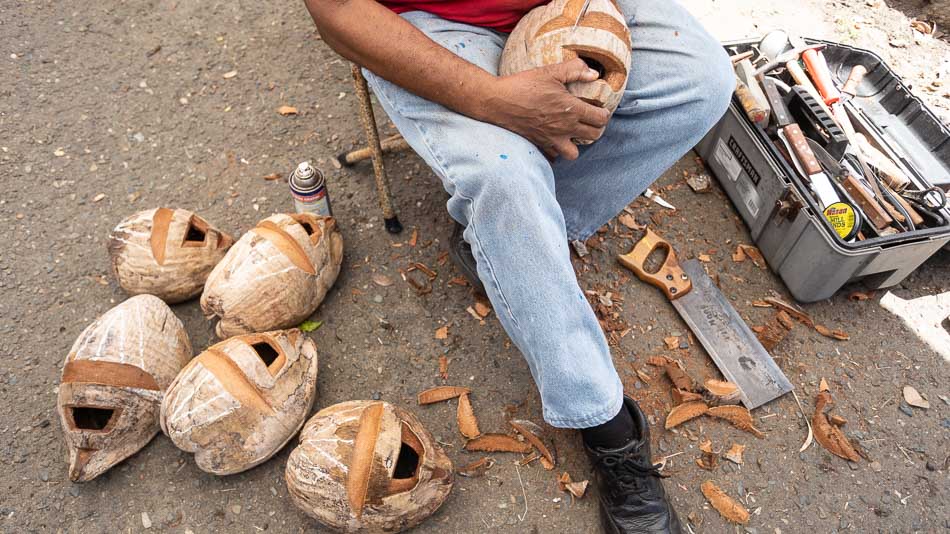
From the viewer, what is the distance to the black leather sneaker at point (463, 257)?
8.56ft

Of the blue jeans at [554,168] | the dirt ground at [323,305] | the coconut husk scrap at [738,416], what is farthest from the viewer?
the coconut husk scrap at [738,416]

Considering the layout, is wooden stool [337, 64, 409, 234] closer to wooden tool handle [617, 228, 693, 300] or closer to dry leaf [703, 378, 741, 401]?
wooden tool handle [617, 228, 693, 300]

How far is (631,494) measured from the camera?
2129 millimetres

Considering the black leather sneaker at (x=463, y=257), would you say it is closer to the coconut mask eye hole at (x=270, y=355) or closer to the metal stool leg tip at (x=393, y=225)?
the metal stool leg tip at (x=393, y=225)

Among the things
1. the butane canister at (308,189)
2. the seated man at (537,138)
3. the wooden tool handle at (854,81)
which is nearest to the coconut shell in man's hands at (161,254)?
the butane canister at (308,189)

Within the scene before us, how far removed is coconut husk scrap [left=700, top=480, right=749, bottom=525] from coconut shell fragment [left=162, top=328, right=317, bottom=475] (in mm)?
1529

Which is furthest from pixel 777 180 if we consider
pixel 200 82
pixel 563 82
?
pixel 200 82

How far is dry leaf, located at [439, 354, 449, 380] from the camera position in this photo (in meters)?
2.54

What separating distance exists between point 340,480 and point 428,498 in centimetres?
31

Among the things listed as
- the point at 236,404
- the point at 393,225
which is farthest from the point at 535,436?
the point at 393,225

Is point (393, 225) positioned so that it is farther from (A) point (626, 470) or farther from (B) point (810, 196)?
(B) point (810, 196)

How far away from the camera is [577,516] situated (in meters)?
2.21

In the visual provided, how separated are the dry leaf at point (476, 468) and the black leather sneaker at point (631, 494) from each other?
394 mm

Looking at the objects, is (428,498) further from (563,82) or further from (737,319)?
(737,319)
